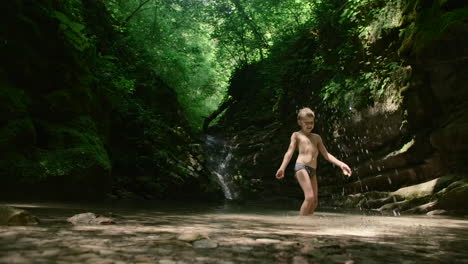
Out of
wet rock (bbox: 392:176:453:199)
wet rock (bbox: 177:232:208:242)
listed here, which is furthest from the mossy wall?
wet rock (bbox: 392:176:453:199)

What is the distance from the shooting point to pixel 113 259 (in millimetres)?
1930

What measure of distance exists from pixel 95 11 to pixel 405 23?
12.2m

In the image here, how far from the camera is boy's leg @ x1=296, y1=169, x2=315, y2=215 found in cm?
601

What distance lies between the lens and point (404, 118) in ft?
33.3

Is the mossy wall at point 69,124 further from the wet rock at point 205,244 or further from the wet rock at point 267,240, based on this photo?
the wet rock at point 267,240

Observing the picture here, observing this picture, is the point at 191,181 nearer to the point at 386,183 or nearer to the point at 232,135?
the point at 386,183

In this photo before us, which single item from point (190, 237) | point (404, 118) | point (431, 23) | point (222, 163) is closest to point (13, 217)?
point (190, 237)

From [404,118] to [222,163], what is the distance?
9.71m

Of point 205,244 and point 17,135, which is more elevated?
point 17,135

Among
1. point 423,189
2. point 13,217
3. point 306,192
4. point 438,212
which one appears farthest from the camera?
point 423,189

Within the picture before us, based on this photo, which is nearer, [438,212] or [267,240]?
[267,240]

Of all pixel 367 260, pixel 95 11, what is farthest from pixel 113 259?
pixel 95 11

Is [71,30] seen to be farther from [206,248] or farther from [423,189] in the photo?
[423,189]

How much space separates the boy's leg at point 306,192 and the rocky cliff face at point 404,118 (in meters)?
3.40
